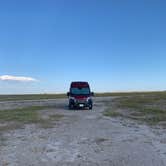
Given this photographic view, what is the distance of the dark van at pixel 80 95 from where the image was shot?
33188 mm

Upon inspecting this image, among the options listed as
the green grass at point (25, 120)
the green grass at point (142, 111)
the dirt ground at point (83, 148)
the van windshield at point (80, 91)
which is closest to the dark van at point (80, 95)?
the van windshield at point (80, 91)

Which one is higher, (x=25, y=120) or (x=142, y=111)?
(x=142, y=111)

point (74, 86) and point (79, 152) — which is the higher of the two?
point (74, 86)

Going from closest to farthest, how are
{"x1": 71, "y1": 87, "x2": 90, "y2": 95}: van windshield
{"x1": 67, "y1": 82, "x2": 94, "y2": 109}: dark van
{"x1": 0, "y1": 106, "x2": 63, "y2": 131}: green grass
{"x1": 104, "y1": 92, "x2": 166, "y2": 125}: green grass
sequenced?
1. {"x1": 0, "y1": 106, "x2": 63, "y2": 131}: green grass
2. {"x1": 104, "y1": 92, "x2": 166, "y2": 125}: green grass
3. {"x1": 67, "y1": 82, "x2": 94, "y2": 109}: dark van
4. {"x1": 71, "y1": 87, "x2": 90, "y2": 95}: van windshield

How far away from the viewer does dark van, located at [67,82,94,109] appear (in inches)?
1307

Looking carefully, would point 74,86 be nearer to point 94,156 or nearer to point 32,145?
point 32,145

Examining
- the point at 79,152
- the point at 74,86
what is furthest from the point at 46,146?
the point at 74,86

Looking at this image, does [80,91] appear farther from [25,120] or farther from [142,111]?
[25,120]

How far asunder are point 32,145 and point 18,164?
117 inches

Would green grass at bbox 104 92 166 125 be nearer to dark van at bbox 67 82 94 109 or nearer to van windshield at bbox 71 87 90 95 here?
dark van at bbox 67 82 94 109

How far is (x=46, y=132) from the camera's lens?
15.0 meters

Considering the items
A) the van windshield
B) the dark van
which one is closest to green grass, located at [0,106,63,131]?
the dark van

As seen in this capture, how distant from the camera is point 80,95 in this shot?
33.5 metres

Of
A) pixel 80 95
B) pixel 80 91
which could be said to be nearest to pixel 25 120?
pixel 80 95
